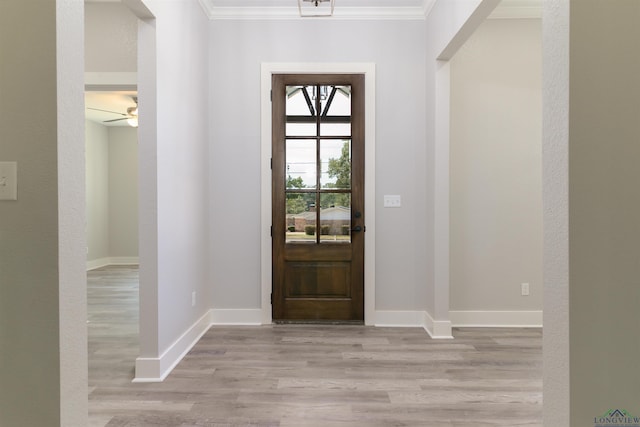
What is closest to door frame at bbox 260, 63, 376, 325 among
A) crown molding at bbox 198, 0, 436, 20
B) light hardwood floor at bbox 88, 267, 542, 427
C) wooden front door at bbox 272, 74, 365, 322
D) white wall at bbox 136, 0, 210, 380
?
wooden front door at bbox 272, 74, 365, 322

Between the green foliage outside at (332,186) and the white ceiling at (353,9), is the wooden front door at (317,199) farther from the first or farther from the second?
the white ceiling at (353,9)

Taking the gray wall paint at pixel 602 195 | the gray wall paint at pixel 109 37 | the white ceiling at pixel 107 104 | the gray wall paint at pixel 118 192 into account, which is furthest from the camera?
the gray wall paint at pixel 118 192

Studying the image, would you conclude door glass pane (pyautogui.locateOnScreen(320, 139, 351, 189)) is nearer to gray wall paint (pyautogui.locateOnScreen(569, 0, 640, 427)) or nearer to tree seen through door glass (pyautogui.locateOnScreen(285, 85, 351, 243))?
tree seen through door glass (pyautogui.locateOnScreen(285, 85, 351, 243))

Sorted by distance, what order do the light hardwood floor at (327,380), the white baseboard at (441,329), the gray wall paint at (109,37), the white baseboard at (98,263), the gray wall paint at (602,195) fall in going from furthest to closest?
the white baseboard at (98,263), the gray wall paint at (109,37), the white baseboard at (441,329), the light hardwood floor at (327,380), the gray wall paint at (602,195)

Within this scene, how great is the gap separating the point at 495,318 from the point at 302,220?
2.08 meters

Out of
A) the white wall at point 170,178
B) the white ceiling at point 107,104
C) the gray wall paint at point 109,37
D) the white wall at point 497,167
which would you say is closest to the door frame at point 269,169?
the white wall at point 170,178

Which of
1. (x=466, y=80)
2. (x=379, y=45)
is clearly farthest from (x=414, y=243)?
(x=379, y=45)

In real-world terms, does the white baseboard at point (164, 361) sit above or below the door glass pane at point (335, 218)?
below

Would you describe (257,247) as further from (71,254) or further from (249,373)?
(71,254)

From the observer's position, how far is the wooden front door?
3.80 meters

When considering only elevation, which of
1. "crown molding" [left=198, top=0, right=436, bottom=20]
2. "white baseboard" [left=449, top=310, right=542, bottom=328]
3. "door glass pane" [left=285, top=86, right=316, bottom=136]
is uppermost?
"crown molding" [left=198, top=0, right=436, bottom=20]

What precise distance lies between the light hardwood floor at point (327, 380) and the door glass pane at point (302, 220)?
0.85 meters

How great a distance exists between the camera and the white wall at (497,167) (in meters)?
3.73

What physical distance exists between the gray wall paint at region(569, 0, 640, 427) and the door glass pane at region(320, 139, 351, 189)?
252 cm
